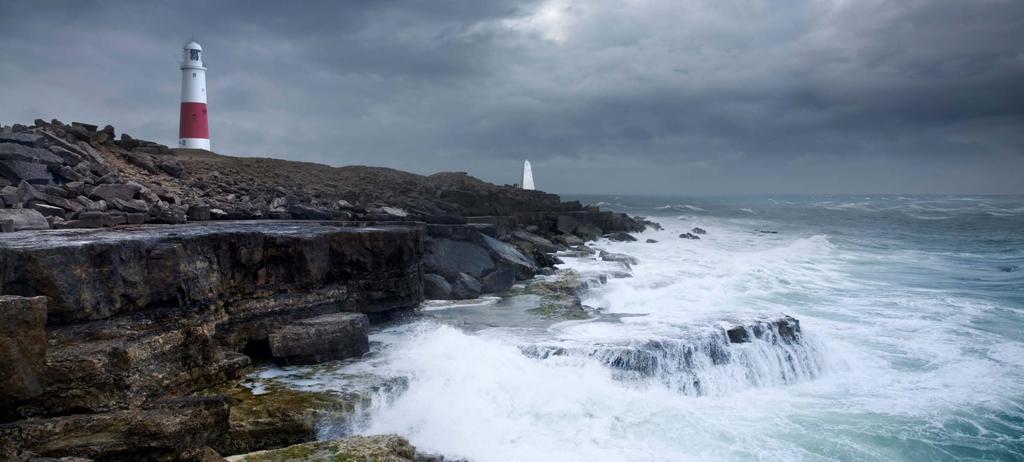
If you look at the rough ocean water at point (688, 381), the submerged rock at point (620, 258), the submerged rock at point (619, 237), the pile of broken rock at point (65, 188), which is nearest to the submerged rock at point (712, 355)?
the rough ocean water at point (688, 381)

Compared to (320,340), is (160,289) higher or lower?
higher

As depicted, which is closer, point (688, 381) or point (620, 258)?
point (688, 381)

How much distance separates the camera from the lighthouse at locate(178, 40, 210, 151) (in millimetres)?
31391

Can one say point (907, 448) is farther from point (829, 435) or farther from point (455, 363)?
point (455, 363)

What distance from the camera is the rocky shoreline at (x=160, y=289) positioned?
6.04 meters

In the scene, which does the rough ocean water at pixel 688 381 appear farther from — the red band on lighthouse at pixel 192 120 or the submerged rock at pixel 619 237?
the red band on lighthouse at pixel 192 120

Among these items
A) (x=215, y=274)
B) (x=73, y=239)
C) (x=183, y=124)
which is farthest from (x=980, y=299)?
(x=183, y=124)

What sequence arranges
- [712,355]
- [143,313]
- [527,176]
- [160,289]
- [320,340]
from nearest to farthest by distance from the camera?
[143,313], [160,289], [320,340], [712,355], [527,176]

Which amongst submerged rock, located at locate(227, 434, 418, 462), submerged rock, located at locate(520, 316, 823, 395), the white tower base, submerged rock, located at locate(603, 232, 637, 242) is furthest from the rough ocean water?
the white tower base

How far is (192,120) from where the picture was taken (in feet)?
105

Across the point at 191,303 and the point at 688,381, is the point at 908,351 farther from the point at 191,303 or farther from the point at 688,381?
the point at 191,303

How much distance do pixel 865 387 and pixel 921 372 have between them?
1.62 m

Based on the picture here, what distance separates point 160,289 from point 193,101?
88.1ft

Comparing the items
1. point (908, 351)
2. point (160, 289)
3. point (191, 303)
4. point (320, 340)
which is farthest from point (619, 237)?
point (160, 289)
